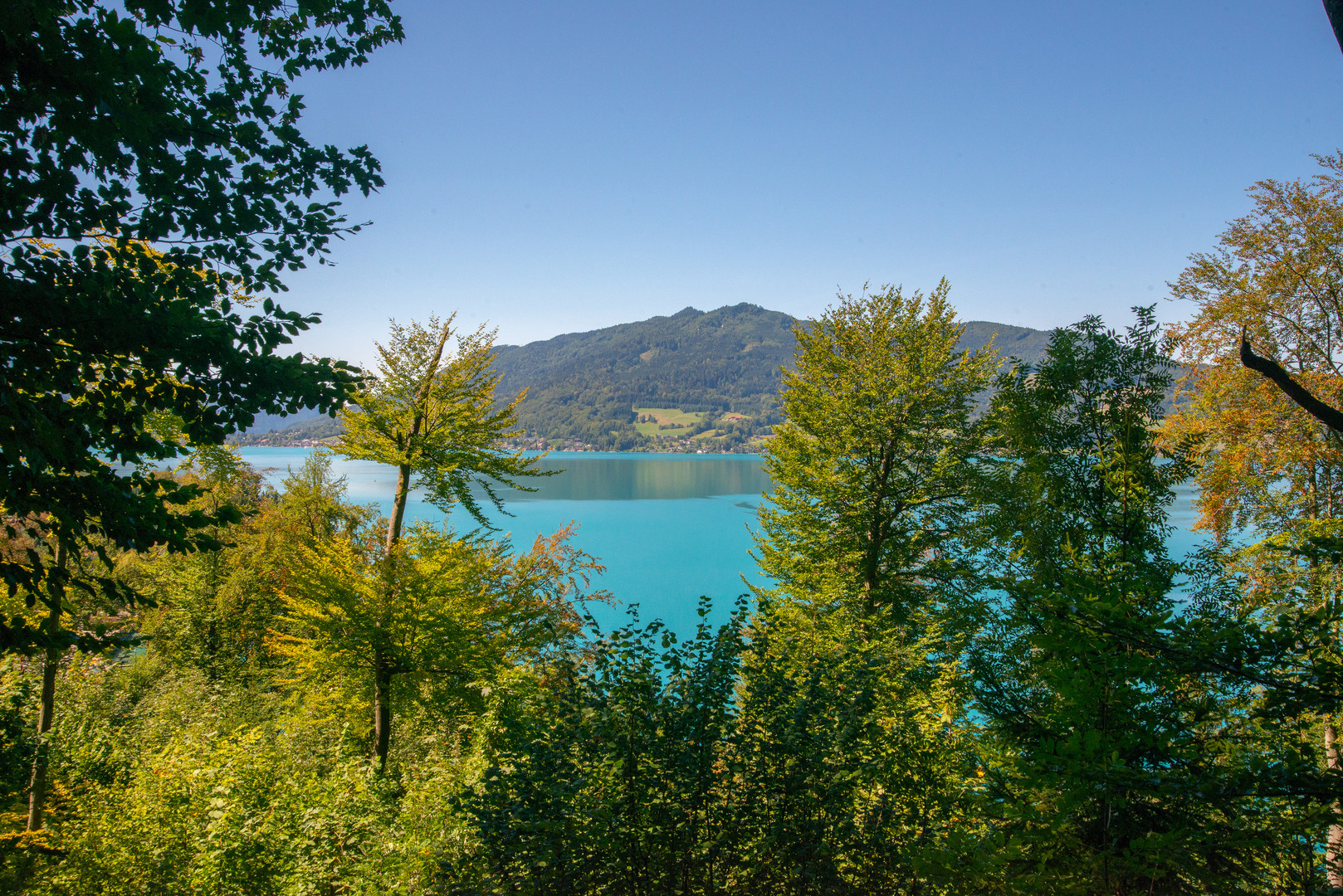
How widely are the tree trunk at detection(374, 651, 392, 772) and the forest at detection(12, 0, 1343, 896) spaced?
0.20 feet

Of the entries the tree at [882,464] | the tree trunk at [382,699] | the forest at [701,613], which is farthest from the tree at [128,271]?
the tree at [882,464]

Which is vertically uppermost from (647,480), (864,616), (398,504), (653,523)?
(398,504)

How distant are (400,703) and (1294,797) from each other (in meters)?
10.5

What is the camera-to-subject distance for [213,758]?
7.50 m

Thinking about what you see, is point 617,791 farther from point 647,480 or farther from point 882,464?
point 647,480

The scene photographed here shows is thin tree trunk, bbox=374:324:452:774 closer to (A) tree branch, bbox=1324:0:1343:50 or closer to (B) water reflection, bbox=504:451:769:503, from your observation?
(A) tree branch, bbox=1324:0:1343:50

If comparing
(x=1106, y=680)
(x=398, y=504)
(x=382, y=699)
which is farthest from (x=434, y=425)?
(x=1106, y=680)

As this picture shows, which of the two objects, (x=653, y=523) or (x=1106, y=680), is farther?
(x=653, y=523)

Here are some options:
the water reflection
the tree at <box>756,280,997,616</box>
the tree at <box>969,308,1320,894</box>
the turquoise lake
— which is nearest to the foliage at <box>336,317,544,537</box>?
the turquoise lake

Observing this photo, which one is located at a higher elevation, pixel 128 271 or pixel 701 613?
pixel 128 271

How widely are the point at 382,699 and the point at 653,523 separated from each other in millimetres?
51696

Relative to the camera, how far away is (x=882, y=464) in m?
12.0

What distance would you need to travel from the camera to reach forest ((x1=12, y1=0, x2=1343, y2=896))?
9.93 ft

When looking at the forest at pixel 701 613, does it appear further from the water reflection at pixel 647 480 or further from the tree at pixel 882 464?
the water reflection at pixel 647 480
